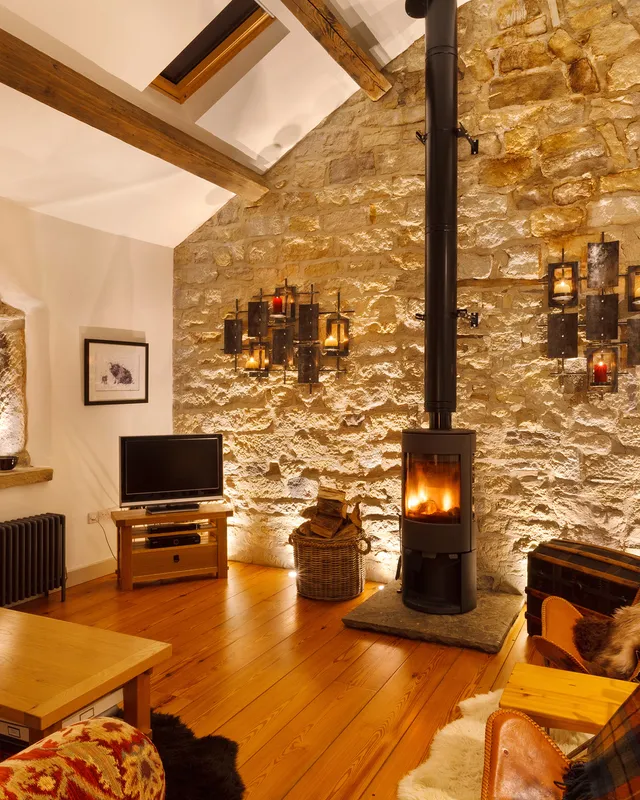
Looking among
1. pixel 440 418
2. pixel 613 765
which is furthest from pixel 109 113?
pixel 613 765

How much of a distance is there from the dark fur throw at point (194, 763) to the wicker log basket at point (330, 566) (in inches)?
64.5

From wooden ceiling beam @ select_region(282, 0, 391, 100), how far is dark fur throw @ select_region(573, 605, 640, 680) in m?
3.28

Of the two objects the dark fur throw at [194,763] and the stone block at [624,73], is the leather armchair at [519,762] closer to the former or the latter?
the dark fur throw at [194,763]

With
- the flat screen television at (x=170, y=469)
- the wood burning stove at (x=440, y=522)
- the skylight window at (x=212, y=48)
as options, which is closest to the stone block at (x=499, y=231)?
the wood burning stove at (x=440, y=522)

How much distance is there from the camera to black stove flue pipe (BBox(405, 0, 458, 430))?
377cm

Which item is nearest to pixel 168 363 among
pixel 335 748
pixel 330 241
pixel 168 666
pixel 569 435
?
pixel 330 241

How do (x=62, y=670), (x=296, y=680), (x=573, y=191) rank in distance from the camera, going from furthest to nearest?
(x=573, y=191) → (x=296, y=680) → (x=62, y=670)

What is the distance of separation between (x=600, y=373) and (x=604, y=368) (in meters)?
0.04

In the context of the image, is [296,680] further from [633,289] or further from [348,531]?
[633,289]

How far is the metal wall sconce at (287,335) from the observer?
15.3 ft

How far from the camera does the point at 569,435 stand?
13.1 feet

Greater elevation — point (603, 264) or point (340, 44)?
point (340, 44)

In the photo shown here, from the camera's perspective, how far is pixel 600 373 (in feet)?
12.4

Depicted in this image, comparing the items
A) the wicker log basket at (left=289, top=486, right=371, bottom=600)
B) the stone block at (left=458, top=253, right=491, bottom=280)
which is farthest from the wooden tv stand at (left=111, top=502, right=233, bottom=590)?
the stone block at (left=458, top=253, right=491, bottom=280)
